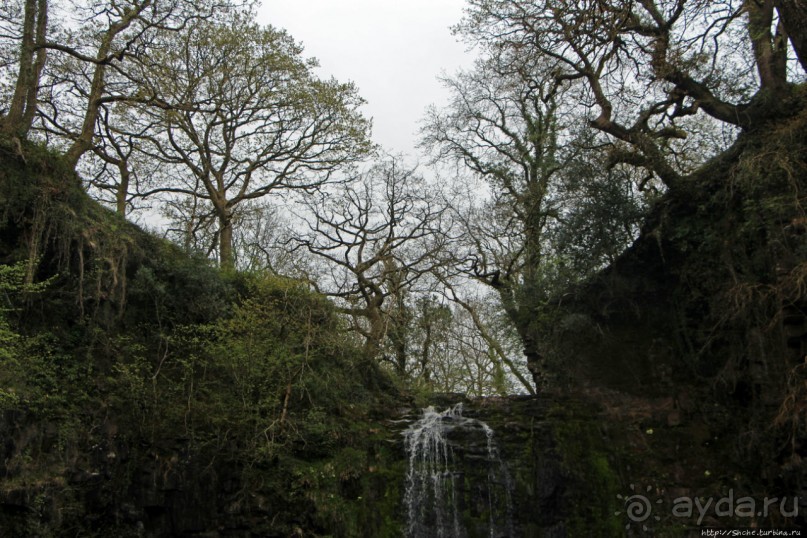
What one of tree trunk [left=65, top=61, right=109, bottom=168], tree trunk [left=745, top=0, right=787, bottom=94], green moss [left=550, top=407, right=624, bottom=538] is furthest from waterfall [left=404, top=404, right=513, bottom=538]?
tree trunk [left=65, top=61, right=109, bottom=168]

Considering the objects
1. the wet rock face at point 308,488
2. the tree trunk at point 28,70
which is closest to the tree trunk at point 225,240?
the tree trunk at point 28,70

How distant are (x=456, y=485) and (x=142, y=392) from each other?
5.65 metres

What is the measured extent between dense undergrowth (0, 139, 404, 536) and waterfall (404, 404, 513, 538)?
107 cm

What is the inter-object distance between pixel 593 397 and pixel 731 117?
5.89 m

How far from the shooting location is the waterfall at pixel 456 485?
34.7 feet

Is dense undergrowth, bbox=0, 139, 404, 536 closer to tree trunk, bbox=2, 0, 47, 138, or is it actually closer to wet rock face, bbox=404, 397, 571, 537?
tree trunk, bbox=2, 0, 47, 138

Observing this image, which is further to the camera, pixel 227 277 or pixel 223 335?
pixel 227 277

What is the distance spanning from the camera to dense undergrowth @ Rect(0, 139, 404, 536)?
9.27 metres

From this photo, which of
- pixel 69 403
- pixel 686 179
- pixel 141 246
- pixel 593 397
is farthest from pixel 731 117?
pixel 69 403

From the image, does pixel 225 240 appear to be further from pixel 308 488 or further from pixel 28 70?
pixel 308 488

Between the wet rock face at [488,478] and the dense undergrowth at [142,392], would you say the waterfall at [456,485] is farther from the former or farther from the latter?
the dense undergrowth at [142,392]

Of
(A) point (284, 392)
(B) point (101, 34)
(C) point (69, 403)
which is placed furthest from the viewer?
(B) point (101, 34)

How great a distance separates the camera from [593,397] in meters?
12.6

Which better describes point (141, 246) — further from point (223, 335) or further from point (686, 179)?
point (686, 179)
